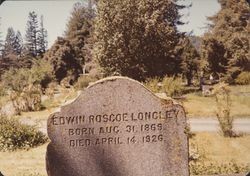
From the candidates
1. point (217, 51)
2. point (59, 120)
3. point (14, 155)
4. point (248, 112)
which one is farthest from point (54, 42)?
point (59, 120)

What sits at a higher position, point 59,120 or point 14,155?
point 59,120

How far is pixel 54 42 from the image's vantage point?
44438 millimetres

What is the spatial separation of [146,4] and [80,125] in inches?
848

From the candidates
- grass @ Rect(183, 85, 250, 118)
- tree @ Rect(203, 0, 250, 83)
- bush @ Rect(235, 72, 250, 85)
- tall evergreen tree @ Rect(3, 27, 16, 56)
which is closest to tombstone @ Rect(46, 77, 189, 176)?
grass @ Rect(183, 85, 250, 118)

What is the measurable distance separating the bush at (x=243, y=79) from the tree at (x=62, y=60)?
15978mm

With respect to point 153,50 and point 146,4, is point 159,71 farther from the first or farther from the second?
point 146,4

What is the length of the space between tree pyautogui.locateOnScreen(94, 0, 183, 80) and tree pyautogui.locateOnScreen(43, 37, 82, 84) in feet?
50.1

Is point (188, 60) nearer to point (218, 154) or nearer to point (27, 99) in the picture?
point (27, 99)

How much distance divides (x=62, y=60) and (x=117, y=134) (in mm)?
37831

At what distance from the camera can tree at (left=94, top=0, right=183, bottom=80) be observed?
84.7ft

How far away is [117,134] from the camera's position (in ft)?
19.6

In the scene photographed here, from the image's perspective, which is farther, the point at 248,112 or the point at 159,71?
the point at 159,71

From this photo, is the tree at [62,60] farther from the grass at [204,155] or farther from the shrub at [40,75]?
the grass at [204,155]

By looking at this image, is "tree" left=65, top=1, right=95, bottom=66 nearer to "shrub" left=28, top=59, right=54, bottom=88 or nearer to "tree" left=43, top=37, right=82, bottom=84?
"tree" left=43, top=37, right=82, bottom=84
